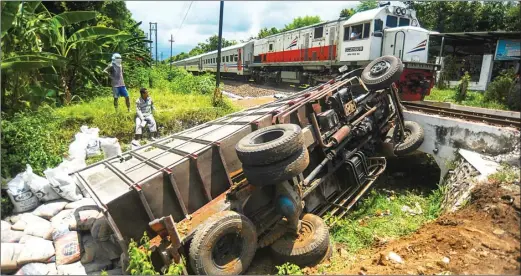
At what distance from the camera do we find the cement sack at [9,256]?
11.8ft

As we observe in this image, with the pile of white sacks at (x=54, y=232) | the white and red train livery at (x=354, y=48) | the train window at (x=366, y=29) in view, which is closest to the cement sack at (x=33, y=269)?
the pile of white sacks at (x=54, y=232)

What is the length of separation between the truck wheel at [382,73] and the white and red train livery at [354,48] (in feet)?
16.4

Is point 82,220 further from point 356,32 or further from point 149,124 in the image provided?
point 356,32

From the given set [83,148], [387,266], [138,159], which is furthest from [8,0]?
[387,266]

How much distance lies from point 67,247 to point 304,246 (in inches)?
124

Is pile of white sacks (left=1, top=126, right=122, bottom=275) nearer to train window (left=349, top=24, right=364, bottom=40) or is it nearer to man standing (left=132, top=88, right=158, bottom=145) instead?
man standing (left=132, top=88, right=158, bottom=145)

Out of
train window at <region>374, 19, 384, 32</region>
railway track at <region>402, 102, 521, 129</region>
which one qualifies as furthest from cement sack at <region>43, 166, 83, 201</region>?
train window at <region>374, 19, 384, 32</region>

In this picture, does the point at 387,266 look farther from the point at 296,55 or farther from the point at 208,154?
the point at 296,55

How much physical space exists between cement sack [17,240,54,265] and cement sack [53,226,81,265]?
9cm

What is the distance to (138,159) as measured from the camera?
4652 mm

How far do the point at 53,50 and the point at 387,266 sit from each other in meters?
10.4

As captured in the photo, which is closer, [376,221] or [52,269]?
[52,269]

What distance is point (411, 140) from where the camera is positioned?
6.43 m

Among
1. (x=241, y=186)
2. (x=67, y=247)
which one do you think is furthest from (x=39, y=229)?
(x=241, y=186)
